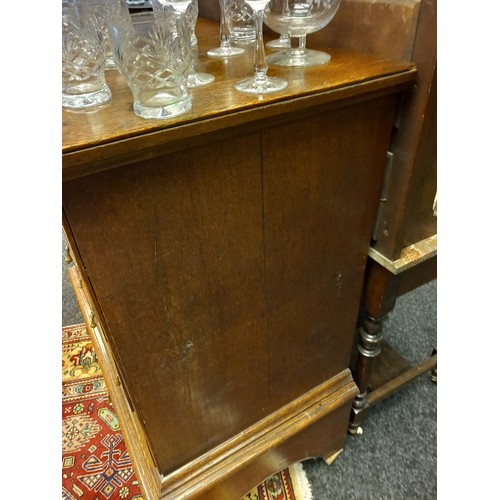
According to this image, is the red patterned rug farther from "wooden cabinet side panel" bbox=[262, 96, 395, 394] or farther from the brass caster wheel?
"wooden cabinet side panel" bbox=[262, 96, 395, 394]

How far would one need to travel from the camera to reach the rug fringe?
104cm

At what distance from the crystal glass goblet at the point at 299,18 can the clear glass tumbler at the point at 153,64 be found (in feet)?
0.65

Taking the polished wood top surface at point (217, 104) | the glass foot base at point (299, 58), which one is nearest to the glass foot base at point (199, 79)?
the polished wood top surface at point (217, 104)

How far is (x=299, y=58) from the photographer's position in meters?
0.58


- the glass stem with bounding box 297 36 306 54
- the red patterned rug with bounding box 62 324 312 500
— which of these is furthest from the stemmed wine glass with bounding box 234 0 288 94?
the red patterned rug with bounding box 62 324 312 500

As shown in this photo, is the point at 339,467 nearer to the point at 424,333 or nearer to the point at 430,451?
the point at 430,451

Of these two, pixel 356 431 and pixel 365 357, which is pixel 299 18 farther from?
pixel 356 431

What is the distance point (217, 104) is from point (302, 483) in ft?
3.26

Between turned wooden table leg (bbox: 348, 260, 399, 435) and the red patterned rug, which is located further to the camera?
the red patterned rug

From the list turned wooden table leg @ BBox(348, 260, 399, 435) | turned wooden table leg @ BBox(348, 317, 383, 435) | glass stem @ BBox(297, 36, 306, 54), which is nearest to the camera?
glass stem @ BBox(297, 36, 306, 54)

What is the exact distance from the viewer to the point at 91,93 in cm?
46

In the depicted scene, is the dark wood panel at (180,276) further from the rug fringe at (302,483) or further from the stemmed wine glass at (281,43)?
the rug fringe at (302,483)

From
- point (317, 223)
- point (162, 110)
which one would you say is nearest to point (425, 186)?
point (317, 223)

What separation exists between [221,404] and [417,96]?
1.91ft
